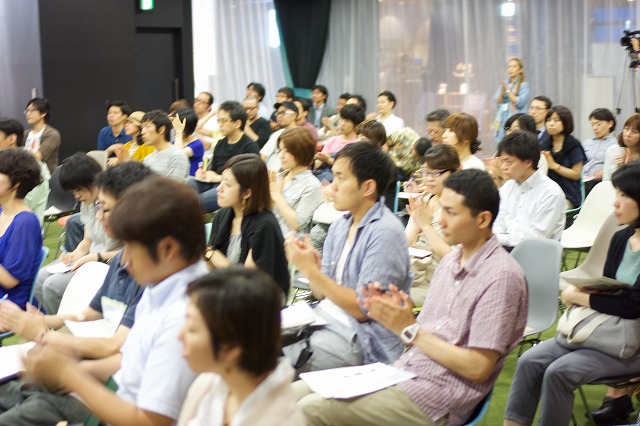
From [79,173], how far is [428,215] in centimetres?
190

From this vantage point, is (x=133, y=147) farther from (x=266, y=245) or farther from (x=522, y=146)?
(x=266, y=245)

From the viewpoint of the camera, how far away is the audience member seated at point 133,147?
7.06 meters

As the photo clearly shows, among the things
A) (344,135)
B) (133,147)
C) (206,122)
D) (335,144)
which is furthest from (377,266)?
(206,122)

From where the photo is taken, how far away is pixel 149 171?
127 inches

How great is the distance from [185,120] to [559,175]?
341 centimetres

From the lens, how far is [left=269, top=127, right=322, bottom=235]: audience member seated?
479 cm

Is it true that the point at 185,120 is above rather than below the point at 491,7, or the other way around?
below

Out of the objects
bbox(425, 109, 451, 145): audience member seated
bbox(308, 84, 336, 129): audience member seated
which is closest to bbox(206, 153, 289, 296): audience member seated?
bbox(425, 109, 451, 145): audience member seated

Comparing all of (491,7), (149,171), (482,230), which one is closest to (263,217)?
(149,171)

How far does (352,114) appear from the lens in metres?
7.43

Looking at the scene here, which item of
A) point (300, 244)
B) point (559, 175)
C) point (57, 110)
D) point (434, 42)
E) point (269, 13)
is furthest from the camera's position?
point (269, 13)

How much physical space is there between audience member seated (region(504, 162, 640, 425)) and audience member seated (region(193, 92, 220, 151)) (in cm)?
617

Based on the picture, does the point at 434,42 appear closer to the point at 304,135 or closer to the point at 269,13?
the point at 269,13

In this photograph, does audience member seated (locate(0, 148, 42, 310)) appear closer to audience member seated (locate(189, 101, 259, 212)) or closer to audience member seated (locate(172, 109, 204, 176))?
audience member seated (locate(189, 101, 259, 212))
